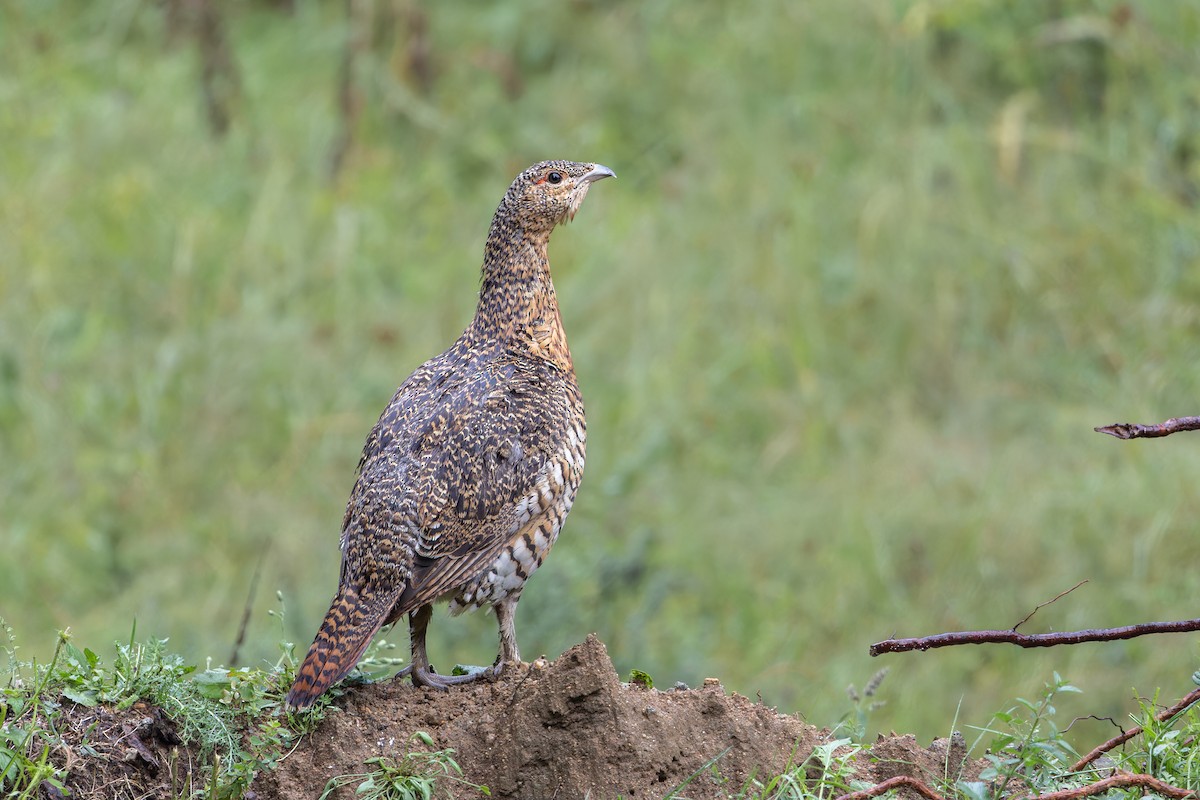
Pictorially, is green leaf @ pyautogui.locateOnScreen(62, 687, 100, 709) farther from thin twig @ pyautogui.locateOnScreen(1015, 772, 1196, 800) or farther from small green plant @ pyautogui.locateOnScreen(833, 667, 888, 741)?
thin twig @ pyautogui.locateOnScreen(1015, 772, 1196, 800)

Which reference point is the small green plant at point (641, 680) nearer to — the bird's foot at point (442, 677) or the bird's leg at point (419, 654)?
the bird's foot at point (442, 677)

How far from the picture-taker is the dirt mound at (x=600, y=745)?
13.7 ft

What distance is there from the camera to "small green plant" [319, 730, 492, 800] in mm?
4168

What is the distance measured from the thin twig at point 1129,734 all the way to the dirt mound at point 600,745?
1.15 ft

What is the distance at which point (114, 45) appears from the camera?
495 inches

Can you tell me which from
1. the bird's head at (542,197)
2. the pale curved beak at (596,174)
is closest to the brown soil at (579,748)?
the bird's head at (542,197)

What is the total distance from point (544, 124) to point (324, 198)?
1.72 metres

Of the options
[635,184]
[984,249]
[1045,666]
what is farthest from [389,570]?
[635,184]

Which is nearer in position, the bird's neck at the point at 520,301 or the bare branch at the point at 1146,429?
the bare branch at the point at 1146,429

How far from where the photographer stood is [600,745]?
4.20 metres

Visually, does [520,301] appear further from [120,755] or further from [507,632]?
[120,755]

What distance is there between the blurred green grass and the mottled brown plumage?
286 centimetres

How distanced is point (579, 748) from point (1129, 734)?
1.35 meters

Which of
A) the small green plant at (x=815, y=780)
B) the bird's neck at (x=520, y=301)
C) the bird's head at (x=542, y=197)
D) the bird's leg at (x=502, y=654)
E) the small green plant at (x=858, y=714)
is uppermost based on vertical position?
the bird's head at (x=542, y=197)
